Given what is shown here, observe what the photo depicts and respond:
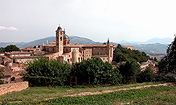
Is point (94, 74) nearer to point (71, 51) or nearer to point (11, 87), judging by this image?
point (11, 87)

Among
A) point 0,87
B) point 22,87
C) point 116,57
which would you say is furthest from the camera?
point 116,57

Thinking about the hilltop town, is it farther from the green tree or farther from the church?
the green tree

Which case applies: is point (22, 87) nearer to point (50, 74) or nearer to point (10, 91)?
point (10, 91)

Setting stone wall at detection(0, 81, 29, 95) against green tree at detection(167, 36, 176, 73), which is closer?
stone wall at detection(0, 81, 29, 95)

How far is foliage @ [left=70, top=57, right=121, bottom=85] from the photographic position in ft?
77.2

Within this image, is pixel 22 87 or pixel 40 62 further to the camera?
pixel 40 62

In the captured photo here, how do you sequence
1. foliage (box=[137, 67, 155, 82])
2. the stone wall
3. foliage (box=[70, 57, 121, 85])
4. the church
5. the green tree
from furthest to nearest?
the church, foliage (box=[137, 67, 155, 82]), the green tree, foliage (box=[70, 57, 121, 85]), the stone wall

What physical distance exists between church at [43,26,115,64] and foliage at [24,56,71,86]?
60.5 ft

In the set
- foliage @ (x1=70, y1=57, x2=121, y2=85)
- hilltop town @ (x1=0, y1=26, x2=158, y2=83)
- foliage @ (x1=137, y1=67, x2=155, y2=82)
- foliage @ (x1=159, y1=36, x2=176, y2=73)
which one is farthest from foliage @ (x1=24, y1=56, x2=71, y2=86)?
hilltop town @ (x1=0, y1=26, x2=158, y2=83)

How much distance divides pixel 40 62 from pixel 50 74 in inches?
121

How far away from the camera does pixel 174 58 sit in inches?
941

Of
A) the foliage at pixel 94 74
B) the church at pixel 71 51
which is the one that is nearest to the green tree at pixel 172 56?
the foliage at pixel 94 74

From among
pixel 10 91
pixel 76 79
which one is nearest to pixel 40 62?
pixel 76 79

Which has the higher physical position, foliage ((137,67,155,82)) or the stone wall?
the stone wall
